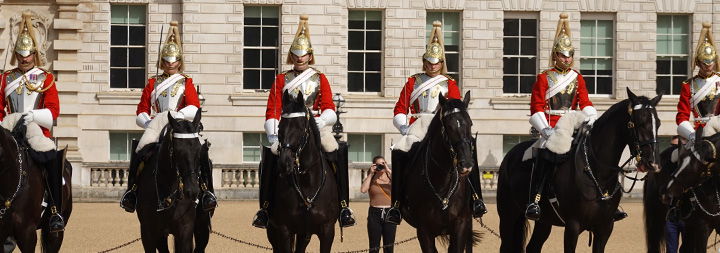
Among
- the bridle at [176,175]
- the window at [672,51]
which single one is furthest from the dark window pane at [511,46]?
the bridle at [176,175]

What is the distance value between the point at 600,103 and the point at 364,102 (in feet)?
20.9

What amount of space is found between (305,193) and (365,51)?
24131mm

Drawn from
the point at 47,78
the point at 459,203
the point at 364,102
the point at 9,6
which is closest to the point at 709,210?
the point at 459,203

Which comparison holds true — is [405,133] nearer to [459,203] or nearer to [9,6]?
[459,203]

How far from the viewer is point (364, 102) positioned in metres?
37.6

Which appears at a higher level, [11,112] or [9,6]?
[9,6]

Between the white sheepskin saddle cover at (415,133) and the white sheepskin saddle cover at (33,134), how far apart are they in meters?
3.68

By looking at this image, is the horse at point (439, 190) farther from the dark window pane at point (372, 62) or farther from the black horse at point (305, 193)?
the dark window pane at point (372, 62)

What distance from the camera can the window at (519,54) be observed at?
126 feet

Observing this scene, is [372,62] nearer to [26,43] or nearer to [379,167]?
[379,167]

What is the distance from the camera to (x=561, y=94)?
15.8 m

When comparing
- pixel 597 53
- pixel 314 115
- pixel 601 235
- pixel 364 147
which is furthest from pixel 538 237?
pixel 597 53

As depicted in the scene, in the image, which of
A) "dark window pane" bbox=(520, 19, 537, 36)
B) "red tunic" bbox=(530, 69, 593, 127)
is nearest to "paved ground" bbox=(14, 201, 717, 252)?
"red tunic" bbox=(530, 69, 593, 127)

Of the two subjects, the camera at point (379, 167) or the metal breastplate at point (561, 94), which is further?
the camera at point (379, 167)
